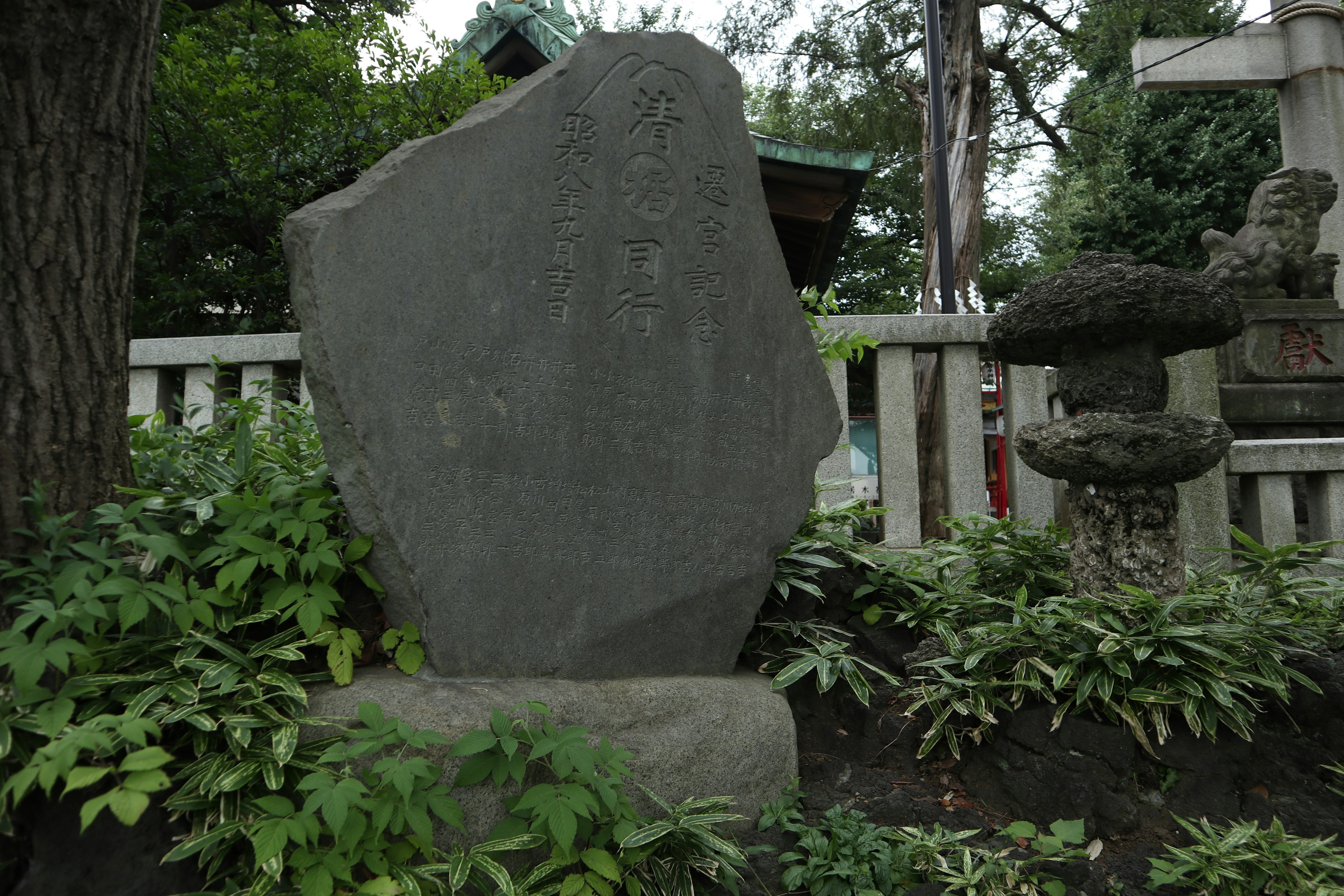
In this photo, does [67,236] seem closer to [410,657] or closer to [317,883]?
[410,657]

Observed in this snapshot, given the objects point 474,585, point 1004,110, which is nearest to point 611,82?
point 474,585

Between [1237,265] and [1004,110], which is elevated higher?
[1004,110]

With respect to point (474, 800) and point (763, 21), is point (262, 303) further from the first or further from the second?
point (763, 21)

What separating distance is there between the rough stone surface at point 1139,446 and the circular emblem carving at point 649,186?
5.71 ft

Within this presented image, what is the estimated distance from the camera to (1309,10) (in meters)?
7.44

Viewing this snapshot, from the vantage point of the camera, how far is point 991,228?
56.4 feet

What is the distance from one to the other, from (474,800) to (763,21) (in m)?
11.9

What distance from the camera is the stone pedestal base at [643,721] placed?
94.3 inches

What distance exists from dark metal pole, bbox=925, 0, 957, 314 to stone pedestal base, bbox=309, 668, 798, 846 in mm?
5379

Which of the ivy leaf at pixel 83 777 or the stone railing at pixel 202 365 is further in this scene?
the stone railing at pixel 202 365

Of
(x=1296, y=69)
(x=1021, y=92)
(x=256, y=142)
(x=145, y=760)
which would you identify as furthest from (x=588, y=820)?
(x=1021, y=92)

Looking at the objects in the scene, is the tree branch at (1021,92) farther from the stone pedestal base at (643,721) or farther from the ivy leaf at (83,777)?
the ivy leaf at (83,777)

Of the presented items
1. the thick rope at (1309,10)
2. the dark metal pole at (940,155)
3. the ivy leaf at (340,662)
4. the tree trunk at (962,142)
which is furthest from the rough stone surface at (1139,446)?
the thick rope at (1309,10)

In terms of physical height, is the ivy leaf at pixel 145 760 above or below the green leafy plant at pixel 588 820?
above
